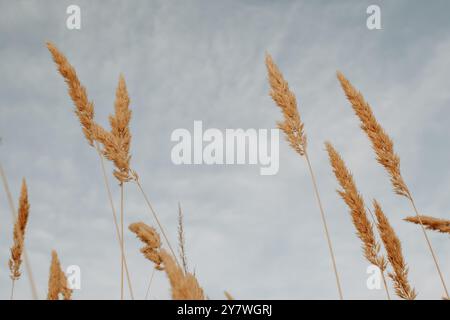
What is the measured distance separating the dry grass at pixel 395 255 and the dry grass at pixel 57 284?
175 cm

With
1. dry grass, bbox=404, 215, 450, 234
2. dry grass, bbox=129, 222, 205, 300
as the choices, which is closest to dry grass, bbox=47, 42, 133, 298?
dry grass, bbox=129, 222, 205, 300

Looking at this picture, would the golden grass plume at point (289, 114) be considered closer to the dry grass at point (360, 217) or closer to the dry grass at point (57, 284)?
the dry grass at point (360, 217)

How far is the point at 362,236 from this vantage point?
232 cm

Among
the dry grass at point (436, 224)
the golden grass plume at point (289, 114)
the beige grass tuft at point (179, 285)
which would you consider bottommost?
the beige grass tuft at point (179, 285)

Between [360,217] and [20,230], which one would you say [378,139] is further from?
[20,230]

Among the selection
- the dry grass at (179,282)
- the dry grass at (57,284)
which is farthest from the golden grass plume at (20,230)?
the dry grass at (179,282)

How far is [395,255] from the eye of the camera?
7.38 ft

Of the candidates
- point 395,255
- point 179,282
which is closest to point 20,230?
point 179,282

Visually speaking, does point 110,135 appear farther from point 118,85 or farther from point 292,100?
point 292,100

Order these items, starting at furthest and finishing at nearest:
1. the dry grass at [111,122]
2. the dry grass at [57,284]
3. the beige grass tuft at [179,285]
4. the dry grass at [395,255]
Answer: the dry grass at [111,122] → the dry grass at [395,255] → the dry grass at [57,284] → the beige grass tuft at [179,285]

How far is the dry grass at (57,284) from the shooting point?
1.79m

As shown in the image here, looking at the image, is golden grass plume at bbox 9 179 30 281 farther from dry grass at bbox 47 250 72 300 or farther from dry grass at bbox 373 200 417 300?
dry grass at bbox 373 200 417 300
